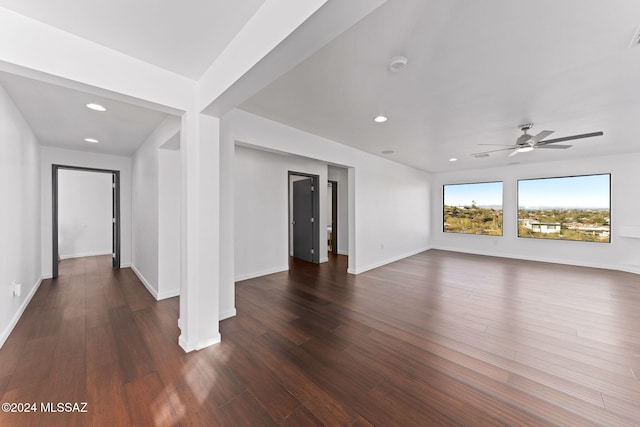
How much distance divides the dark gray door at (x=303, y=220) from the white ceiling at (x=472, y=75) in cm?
219

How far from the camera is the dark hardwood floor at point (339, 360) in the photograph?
152 cm

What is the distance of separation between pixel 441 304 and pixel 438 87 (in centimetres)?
266

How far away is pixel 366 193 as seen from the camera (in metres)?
5.01

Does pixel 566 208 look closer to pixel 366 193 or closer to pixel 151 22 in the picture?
pixel 366 193

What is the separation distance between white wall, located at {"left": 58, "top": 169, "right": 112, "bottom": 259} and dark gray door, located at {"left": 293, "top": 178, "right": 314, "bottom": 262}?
5.29 m

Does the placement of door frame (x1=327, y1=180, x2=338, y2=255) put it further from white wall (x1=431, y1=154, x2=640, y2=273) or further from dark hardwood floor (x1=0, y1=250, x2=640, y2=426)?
white wall (x1=431, y1=154, x2=640, y2=273)

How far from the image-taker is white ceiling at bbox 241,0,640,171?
4.80 feet

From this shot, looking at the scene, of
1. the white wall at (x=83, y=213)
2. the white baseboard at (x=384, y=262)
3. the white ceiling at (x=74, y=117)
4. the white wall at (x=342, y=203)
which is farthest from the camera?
the white wall at (x=342, y=203)

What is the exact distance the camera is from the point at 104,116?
2891 mm

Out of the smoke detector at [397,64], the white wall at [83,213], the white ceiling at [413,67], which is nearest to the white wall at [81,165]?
the white ceiling at [413,67]

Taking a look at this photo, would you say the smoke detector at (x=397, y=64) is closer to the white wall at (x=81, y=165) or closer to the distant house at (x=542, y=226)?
the white wall at (x=81, y=165)

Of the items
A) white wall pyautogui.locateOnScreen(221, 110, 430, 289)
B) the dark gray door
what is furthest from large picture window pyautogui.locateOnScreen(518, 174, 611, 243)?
the dark gray door

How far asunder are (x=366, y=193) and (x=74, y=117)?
455 centimetres

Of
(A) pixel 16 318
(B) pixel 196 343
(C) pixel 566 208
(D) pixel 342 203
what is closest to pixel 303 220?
(D) pixel 342 203
